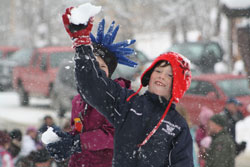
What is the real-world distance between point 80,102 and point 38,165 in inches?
89.4

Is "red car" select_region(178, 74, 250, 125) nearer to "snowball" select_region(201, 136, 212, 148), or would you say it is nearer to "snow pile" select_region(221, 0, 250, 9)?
"snow pile" select_region(221, 0, 250, 9)

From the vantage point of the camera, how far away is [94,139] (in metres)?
2.57

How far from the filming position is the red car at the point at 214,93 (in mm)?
8781

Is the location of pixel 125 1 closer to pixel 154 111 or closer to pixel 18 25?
pixel 18 25

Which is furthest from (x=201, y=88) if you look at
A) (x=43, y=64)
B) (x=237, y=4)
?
(x=43, y=64)

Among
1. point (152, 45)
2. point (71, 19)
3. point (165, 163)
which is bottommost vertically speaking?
point (152, 45)

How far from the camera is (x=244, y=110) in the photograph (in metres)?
8.85

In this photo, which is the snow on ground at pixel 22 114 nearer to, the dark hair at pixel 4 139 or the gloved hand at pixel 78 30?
the dark hair at pixel 4 139

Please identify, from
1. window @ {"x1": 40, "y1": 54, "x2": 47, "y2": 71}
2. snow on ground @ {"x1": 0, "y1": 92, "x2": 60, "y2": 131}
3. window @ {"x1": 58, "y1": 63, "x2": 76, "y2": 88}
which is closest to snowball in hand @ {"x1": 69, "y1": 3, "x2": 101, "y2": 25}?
window @ {"x1": 58, "y1": 63, "x2": 76, "y2": 88}

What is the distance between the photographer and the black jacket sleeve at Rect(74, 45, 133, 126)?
1964mm

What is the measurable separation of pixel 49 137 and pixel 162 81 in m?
0.63

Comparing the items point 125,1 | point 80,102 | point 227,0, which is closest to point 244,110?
point 227,0

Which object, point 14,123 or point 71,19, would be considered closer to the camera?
point 71,19

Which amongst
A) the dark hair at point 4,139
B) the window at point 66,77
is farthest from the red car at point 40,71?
the dark hair at point 4,139
